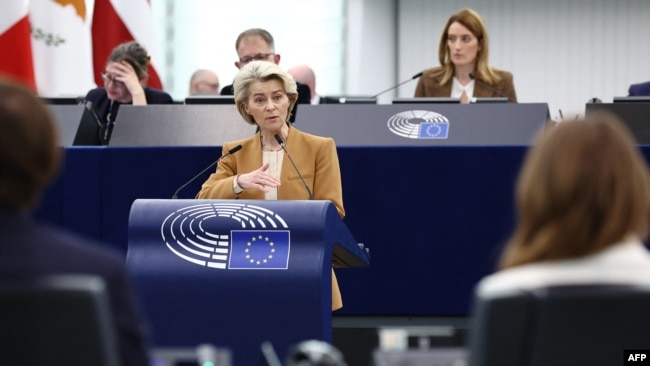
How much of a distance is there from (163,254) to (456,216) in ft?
5.23

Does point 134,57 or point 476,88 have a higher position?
point 134,57

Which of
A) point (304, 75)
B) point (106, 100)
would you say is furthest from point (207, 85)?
point (106, 100)

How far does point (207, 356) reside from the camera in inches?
74.3

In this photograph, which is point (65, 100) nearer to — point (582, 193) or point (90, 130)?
point (90, 130)

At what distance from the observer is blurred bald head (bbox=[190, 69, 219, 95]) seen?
8453mm

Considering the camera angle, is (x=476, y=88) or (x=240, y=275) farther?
(x=476, y=88)

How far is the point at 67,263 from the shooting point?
1.75 m

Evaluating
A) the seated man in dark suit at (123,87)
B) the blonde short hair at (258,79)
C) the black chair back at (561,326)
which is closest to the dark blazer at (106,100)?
the seated man in dark suit at (123,87)

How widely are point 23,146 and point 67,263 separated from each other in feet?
0.57


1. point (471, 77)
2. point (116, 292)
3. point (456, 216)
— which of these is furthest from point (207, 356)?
point (471, 77)

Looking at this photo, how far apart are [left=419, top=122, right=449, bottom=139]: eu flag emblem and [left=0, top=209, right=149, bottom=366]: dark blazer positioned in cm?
334

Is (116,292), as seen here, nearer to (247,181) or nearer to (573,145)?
(573,145)

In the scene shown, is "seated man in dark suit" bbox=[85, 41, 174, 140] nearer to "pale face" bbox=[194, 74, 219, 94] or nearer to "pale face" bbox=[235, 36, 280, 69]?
"pale face" bbox=[235, 36, 280, 69]

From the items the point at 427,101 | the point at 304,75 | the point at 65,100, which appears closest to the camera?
the point at 427,101
